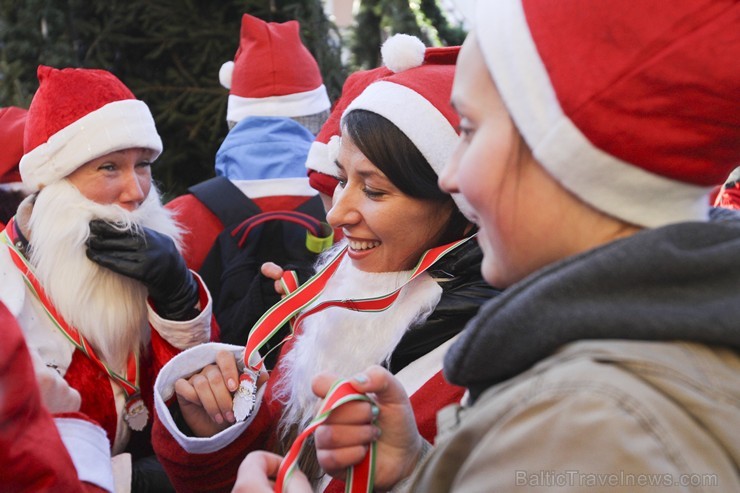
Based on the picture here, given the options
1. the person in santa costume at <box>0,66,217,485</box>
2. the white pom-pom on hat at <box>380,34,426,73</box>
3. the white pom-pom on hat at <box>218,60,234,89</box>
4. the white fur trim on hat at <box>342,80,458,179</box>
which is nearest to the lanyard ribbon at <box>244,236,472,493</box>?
the white fur trim on hat at <box>342,80,458,179</box>

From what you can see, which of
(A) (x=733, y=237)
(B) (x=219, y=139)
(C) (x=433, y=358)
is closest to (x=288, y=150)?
(B) (x=219, y=139)

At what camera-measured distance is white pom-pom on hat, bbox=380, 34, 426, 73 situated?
2107 millimetres

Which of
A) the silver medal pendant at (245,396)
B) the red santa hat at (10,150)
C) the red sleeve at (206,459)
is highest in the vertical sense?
the red santa hat at (10,150)

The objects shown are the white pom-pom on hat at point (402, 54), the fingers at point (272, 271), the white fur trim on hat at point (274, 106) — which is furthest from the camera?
the white fur trim on hat at point (274, 106)

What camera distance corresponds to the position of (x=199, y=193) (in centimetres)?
333

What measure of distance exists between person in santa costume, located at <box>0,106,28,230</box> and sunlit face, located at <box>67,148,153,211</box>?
0.66 m

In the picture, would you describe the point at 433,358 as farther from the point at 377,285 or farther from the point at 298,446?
the point at 298,446

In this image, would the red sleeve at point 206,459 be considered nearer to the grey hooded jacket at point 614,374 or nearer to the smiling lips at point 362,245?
the smiling lips at point 362,245

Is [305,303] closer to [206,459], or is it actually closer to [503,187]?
[206,459]

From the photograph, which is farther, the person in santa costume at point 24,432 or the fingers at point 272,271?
the fingers at point 272,271

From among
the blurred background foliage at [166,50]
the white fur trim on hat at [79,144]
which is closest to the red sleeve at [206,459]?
the white fur trim on hat at [79,144]

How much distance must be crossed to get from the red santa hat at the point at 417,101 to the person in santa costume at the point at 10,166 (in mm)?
1816

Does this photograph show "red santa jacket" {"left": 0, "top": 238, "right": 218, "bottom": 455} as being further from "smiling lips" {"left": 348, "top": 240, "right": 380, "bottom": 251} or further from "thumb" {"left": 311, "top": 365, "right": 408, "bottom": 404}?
"thumb" {"left": 311, "top": 365, "right": 408, "bottom": 404}

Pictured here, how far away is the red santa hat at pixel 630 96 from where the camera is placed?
0.98 meters
